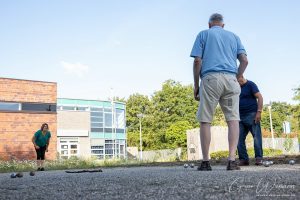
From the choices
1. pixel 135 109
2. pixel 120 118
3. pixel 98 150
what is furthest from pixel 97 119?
pixel 135 109

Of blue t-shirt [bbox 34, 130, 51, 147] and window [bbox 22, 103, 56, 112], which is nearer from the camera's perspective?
blue t-shirt [bbox 34, 130, 51, 147]

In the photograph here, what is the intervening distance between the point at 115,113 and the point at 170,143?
27.0ft

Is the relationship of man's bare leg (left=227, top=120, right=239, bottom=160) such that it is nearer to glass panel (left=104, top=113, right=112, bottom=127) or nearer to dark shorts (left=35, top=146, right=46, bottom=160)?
dark shorts (left=35, top=146, right=46, bottom=160)

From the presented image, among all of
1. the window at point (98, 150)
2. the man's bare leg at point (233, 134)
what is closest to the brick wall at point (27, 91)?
the window at point (98, 150)

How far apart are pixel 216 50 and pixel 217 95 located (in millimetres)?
634

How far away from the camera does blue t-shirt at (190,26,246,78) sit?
5.00m

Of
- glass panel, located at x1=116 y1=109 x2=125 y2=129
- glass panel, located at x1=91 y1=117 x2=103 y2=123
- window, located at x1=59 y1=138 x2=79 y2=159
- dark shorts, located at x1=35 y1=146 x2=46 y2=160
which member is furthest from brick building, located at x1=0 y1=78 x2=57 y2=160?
glass panel, located at x1=116 y1=109 x2=125 y2=129

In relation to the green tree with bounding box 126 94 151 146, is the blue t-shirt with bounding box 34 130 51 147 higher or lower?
lower

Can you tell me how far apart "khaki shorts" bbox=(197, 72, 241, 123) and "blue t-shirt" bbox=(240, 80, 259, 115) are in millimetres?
2122

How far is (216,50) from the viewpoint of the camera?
199 inches

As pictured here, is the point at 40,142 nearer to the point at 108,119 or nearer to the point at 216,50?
the point at 216,50

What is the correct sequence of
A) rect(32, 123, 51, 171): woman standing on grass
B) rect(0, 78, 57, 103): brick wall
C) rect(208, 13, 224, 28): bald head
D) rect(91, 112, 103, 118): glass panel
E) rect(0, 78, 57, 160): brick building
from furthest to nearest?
rect(91, 112, 103, 118): glass panel < rect(0, 78, 57, 103): brick wall < rect(0, 78, 57, 160): brick building < rect(32, 123, 51, 171): woman standing on grass < rect(208, 13, 224, 28): bald head

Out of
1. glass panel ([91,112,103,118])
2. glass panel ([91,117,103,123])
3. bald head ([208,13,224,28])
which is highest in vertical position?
glass panel ([91,112,103,118])

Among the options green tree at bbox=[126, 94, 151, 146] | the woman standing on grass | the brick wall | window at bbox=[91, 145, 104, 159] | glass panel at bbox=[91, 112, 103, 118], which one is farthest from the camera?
green tree at bbox=[126, 94, 151, 146]
